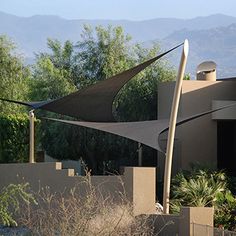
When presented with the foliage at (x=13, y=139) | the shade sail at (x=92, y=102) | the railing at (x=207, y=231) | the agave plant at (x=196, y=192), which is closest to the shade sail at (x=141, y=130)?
the shade sail at (x=92, y=102)

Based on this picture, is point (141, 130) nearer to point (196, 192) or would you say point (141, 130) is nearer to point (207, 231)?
point (196, 192)

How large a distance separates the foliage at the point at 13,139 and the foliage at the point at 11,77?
9373mm

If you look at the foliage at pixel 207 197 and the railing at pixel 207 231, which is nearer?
the railing at pixel 207 231

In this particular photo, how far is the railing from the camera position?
648 inches

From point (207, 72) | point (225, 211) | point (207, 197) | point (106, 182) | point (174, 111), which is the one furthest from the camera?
point (207, 72)

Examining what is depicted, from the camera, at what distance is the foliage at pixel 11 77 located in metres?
37.2

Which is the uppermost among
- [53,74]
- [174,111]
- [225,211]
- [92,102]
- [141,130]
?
[53,74]

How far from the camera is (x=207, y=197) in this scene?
22.7m

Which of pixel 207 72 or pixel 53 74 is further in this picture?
pixel 53 74

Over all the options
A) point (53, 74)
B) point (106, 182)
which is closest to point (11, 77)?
point (53, 74)

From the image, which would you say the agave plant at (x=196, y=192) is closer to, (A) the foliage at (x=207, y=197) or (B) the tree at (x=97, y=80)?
(A) the foliage at (x=207, y=197)

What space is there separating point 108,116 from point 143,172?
27.2 feet

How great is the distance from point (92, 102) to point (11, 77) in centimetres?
1061

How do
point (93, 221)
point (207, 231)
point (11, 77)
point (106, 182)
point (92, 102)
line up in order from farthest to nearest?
point (11, 77) < point (92, 102) < point (106, 182) < point (93, 221) < point (207, 231)
